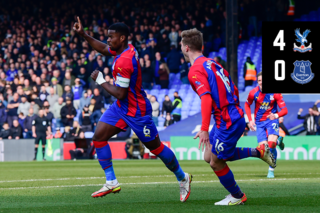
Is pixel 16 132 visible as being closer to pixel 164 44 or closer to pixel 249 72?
pixel 164 44

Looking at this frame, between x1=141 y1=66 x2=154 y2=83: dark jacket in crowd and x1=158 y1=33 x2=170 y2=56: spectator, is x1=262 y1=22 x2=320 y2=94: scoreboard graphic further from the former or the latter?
x1=141 y1=66 x2=154 y2=83: dark jacket in crowd

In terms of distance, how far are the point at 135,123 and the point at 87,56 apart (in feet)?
65.3

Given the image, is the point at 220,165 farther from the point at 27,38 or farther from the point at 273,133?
the point at 27,38

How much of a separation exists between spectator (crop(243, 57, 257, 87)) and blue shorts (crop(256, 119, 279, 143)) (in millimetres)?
10905

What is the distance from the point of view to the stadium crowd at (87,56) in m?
22.8

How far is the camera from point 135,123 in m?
6.61

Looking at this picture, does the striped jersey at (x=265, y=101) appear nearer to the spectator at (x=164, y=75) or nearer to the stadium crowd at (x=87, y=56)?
the stadium crowd at (x=87, y=56)

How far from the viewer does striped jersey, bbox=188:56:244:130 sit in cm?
555

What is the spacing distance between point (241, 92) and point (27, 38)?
1286 centimetres

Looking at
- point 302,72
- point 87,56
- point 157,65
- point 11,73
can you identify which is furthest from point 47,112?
point 302,72

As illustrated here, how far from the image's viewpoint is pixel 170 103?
71.0ft

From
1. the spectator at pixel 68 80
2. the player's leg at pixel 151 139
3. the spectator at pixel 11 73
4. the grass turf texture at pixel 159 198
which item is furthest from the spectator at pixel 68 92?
the player's leg at pixel 151 139

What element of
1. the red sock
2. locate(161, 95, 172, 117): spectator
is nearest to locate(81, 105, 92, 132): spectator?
locate(161, 95, 172, 117): spectator

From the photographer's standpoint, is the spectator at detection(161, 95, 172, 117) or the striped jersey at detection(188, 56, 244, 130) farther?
the spectator at detection(161, 95, 172, 117)
